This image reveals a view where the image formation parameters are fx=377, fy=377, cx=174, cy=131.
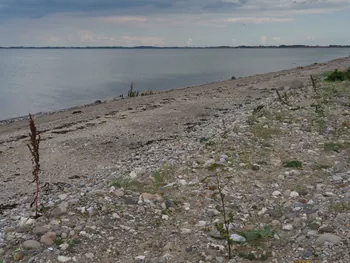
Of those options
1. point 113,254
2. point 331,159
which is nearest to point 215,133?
point 331,159

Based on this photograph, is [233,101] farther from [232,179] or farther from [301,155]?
[232,179]

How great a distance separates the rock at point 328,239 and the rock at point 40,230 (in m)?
4.19

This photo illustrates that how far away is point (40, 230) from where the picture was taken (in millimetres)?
6078

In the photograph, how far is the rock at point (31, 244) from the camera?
5.67m

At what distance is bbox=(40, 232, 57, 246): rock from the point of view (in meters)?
5.77

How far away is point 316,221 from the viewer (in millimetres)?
6160

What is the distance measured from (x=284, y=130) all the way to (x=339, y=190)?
501cm

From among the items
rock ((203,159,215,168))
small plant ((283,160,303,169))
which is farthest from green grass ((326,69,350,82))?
rock ((203,159,215,168))

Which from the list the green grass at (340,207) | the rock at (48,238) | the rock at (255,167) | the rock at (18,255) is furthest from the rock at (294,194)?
the rock at (18,255)

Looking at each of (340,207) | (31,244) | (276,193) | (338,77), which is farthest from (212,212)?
(338,77)

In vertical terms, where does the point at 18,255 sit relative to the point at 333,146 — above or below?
below

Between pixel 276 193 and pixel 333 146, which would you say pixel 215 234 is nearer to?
pixel 276 193

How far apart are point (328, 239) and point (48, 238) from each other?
421 cm

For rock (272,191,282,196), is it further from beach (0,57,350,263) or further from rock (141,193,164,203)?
rock (141,193,164,203)
